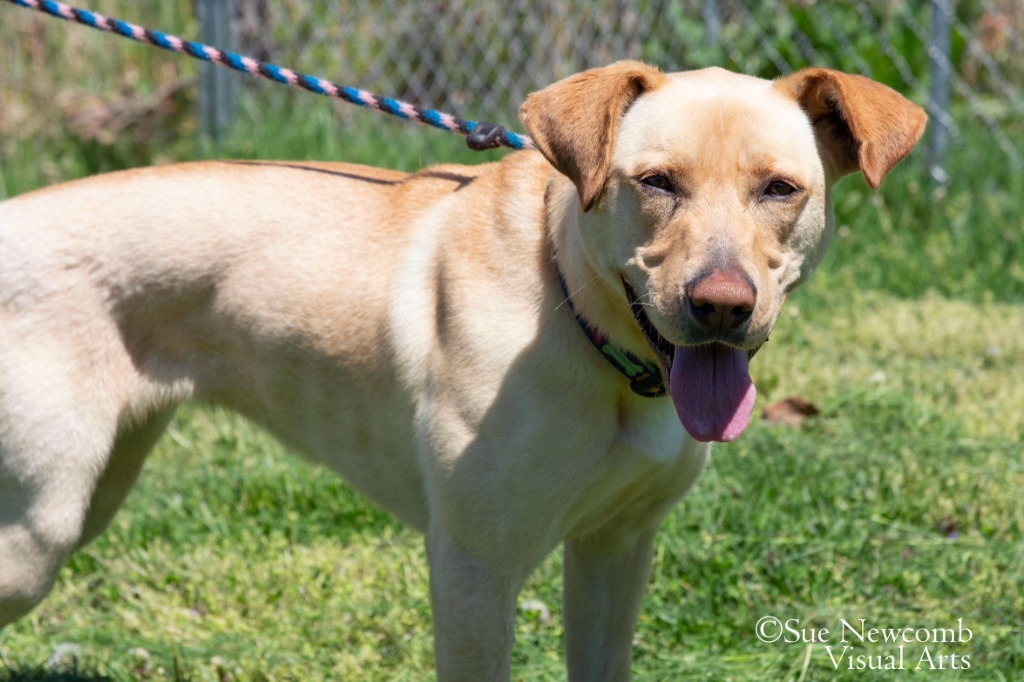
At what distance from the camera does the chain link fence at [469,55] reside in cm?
654

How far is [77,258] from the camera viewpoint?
288 centimetres

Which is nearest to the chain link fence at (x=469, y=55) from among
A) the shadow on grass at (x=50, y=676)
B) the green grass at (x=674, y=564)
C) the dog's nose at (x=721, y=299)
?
the green grass at (x=674, y=564)

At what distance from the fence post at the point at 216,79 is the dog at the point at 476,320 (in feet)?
14.1

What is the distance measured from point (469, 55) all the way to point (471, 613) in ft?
16.4

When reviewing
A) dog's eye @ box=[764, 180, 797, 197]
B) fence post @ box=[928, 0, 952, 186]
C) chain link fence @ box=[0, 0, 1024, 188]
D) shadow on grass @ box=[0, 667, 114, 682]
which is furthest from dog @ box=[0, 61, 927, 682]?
fence post @ box=[928, 0, 952, 186]

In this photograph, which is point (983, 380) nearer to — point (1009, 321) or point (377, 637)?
point (1009, 321)

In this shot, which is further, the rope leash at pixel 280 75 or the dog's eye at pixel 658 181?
the rope leash at pixel 280 75

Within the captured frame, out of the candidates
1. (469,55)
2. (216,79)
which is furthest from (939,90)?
(216,79)

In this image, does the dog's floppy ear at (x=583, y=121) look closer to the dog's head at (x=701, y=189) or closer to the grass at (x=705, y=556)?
the dog's head at (x=701, y=189)

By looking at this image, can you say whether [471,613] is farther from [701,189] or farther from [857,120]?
[857,120]

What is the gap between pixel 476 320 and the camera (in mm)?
2662

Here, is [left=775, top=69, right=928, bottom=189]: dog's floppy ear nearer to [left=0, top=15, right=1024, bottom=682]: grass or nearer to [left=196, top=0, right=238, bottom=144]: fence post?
[left=0, top=15, right=1024, bottom=682]: grass

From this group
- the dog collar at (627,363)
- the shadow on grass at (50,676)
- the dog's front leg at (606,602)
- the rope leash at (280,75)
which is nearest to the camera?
the dog collar at (627,363)

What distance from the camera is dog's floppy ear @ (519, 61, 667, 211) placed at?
2406 millimetres
